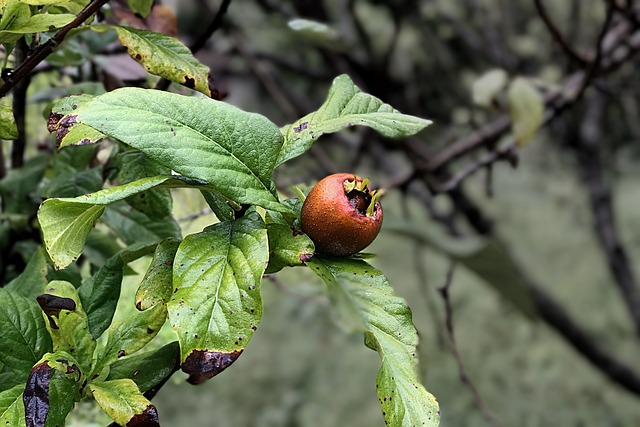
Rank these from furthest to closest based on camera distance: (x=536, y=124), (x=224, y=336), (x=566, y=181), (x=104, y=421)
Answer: (x=566, y=181) → (x=536, y=124) → (x=104, y=421) → (x=224, y=336)

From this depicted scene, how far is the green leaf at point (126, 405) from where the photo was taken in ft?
1.28

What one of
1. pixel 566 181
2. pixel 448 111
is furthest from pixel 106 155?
pixel 566 181

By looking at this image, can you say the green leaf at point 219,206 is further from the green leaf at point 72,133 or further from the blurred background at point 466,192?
the blurred background at point 466,192

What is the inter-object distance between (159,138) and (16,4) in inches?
6.0

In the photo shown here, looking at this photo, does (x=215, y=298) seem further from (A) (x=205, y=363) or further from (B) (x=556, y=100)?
(B) (x=556, y=100)

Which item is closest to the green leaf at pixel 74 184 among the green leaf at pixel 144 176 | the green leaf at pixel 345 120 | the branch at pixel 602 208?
the green leaf at pixel 144 176

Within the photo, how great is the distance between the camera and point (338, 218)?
415mm

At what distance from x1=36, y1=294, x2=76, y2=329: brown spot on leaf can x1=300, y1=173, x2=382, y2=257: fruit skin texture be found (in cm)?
15

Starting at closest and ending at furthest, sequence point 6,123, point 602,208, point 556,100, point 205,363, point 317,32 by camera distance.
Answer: point 205,363 → point 6,123 → point 317,32 → point 556,100 → point 602,208

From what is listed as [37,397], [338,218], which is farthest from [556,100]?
[37,397]

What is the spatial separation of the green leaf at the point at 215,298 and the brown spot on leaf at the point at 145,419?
0.15 feet

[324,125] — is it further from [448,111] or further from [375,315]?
[448,111]

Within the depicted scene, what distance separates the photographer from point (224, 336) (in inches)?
14.5

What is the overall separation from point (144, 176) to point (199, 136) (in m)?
0.11
